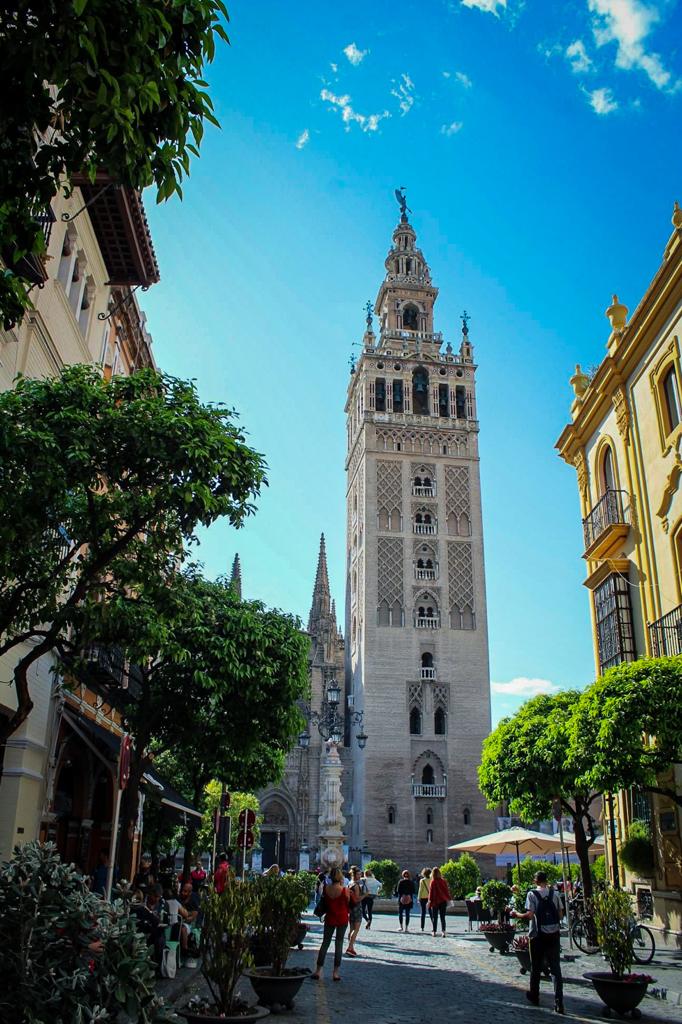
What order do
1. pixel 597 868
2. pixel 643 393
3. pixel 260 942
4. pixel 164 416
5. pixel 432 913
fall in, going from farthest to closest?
pixel 597 868, pixel 432 913, pixel 643 393, pixel 260 942, pixel 164 416

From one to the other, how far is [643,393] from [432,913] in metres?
12.8

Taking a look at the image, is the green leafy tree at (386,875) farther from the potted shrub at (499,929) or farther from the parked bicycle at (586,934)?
the parked bicycle at (586,934)

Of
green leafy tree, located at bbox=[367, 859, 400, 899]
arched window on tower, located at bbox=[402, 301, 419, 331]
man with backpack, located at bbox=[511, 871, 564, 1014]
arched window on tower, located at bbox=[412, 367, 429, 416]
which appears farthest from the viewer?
arched window on tower, located at bbox=[402, 301, 419, 331]

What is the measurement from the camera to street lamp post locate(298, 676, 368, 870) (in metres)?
39.5

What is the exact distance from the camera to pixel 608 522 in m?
Result: 20.1

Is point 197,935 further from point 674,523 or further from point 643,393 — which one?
point 643,393

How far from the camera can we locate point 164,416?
32.9ft

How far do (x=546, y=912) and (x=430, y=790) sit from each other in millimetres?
38912

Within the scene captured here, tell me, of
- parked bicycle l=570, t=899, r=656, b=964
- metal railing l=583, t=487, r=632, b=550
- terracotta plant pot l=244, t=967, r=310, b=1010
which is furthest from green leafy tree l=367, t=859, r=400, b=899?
terracotta plant pot l=244, t=967, r=310, b=1010

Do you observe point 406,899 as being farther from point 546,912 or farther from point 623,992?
point 623,992

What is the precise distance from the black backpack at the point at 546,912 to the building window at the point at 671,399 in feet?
33.2

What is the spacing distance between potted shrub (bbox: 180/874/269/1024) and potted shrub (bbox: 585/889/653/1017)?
13.3 ft

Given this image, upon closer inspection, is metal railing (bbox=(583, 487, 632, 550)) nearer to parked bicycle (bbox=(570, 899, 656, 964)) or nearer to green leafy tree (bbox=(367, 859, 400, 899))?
parked bicycle (bbox=(570, 899, 656, 964))

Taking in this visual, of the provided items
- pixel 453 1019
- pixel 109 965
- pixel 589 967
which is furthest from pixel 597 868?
pixel 109 965
